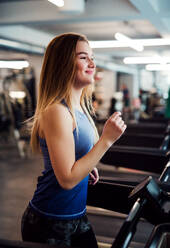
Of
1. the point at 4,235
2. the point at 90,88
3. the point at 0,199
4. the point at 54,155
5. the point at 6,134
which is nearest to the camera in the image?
the point at 54,155

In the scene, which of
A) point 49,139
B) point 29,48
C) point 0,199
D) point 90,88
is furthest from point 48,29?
point 49,139

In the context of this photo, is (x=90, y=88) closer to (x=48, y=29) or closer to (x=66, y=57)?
(x=66, y=57)

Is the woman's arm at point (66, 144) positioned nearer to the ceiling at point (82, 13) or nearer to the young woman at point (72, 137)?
the young woman at point (72, 137)

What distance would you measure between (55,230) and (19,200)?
294 centimetres

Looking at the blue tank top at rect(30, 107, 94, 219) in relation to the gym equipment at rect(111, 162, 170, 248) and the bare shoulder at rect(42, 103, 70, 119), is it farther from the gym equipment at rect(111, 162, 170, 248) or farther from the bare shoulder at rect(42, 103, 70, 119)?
the gym equipment at rect(111, 162, 170, 248)

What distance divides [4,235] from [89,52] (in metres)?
2.26

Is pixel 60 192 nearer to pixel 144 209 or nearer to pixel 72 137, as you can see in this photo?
pixel 72 137

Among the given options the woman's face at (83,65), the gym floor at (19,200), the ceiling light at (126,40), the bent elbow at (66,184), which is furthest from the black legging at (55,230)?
the ceiling light at (126,40)

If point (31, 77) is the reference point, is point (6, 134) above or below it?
below

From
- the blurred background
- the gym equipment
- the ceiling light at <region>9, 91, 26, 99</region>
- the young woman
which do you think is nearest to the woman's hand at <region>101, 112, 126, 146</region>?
the young woman

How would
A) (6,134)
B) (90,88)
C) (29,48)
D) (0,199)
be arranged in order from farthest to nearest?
Result: (6,134), (29,48), (0,199), (90,88)

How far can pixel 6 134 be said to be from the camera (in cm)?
853

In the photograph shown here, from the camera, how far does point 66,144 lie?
101 centimetres

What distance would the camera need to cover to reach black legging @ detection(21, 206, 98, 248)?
1.12 metres
